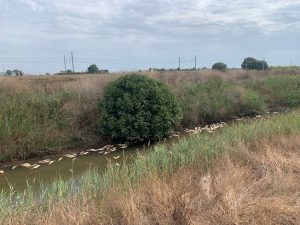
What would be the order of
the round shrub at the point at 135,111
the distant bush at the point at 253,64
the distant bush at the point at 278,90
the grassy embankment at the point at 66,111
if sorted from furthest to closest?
the distant bush at the point at 253,64, the distant bush at the point at 278,90, the round shrub at the point at 135,111, the grassy embankment at the point at 66,111

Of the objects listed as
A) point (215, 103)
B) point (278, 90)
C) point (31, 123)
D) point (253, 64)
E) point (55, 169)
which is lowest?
point (55, 169)

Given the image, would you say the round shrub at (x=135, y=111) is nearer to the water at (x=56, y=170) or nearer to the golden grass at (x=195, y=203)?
the water at (x=56, y=170)

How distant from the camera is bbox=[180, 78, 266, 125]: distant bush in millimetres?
17448

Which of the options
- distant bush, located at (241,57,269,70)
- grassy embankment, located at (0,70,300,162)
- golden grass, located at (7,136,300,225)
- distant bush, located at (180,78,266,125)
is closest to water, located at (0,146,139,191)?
grassy embankment, located at (0,70,300,162)

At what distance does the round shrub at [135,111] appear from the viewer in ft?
44.4

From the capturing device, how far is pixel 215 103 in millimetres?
18547

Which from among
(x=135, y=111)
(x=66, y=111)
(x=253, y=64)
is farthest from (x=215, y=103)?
(x=253, y=64)

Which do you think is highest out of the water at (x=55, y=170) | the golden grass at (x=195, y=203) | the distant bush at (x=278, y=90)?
the golden grass at (x=195, y=203)

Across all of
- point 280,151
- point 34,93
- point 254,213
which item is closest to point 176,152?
point 280,151

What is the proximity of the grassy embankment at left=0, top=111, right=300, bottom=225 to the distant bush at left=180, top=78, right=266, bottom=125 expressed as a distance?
9.67 meters

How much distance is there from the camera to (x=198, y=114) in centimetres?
1750

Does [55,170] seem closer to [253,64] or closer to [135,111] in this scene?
[135,111]

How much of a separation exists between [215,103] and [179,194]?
541 inches

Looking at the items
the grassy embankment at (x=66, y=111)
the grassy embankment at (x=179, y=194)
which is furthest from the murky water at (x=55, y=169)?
the grassy embankment at (x=179, y=194)
